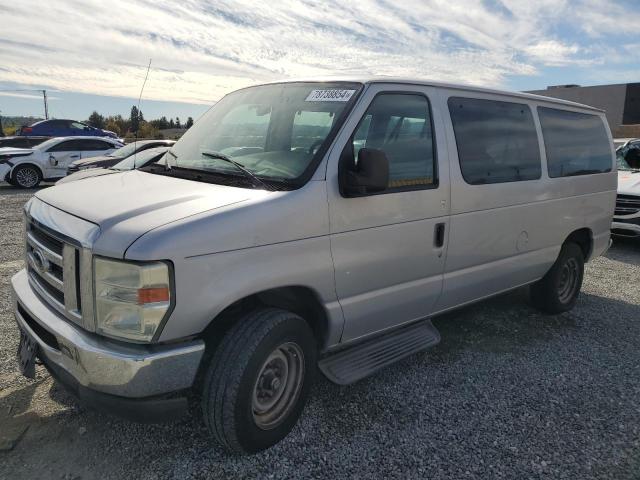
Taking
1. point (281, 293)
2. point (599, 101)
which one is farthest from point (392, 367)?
point (599, 101)

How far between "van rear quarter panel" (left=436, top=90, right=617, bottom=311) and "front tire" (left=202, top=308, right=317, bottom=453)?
1.36m

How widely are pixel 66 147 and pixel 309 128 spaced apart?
49.1 feet

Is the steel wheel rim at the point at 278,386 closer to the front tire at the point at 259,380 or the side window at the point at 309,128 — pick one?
the front tire at the point at 259,380

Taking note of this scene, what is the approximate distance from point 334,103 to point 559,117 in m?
2.76

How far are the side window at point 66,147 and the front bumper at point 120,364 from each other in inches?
590

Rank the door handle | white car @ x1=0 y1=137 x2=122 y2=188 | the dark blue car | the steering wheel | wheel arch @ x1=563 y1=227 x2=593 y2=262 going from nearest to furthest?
the steering wheel
the door handle
wheel arch @ x1=563 y1=227 x2=593 y2=262
white car @ x1=0 y1=137 x2=122 y2=188
the dark blue car

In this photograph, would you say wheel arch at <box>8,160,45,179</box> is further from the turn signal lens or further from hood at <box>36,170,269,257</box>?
the turn signal lens

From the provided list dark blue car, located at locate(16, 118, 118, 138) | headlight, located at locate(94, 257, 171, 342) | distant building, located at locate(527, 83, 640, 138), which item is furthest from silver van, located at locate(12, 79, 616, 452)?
distant building, located at locate(527, 83, 640, 138)

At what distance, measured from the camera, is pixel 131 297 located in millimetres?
2346

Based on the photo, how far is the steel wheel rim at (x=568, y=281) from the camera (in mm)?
5250

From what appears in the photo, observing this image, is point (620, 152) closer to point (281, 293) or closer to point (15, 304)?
point (281, 293)

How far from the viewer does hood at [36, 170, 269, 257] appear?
2.38m

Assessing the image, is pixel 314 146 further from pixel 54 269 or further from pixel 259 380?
pixel 54 269

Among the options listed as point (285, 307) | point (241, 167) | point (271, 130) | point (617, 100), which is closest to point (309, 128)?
point (271, 130)
